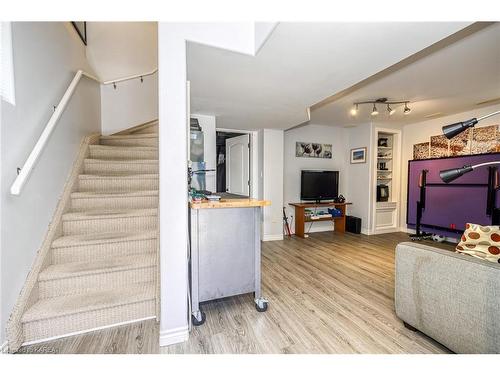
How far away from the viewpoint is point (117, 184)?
2652mm

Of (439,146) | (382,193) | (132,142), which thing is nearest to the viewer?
(132,142)

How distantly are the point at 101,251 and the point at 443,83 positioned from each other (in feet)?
13.9

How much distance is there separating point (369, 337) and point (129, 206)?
2549mm

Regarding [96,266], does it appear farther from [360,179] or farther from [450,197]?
[450,197]

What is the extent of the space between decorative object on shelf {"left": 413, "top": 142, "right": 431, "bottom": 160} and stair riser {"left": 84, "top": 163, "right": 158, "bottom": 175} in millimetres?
5120

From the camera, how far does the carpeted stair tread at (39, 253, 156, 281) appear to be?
1.78 metres

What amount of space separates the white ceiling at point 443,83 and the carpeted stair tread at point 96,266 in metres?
3.24

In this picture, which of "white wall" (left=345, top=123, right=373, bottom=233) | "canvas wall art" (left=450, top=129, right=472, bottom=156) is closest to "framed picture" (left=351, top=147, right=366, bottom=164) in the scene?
"white wall" (left=345, top=123, right=373, bottom=233)

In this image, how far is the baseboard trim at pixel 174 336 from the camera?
5.13ft

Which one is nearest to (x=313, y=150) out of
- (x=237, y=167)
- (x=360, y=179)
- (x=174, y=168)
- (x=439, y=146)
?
(x=360, y=179)

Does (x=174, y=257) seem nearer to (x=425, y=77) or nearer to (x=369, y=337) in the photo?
(x=369, y=337)

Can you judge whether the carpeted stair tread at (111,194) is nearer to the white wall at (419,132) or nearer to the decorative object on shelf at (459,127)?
the decorative object on shelf at (459,127)

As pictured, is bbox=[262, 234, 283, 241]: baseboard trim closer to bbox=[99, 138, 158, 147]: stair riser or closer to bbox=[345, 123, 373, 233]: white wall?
bbox=[345, 123, 373, 233]: white wall

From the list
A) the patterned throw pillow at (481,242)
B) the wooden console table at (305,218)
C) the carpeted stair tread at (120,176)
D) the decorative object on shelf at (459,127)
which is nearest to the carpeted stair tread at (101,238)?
the carpeted stair tread at (120,176)
